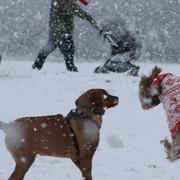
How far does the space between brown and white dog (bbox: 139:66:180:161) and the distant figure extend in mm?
7560

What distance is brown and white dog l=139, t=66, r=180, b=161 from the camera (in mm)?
4895

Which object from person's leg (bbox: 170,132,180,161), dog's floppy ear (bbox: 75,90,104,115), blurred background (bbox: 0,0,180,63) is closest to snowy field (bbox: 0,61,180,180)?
dog's floppy ear (bbox: 75,90,104,115)

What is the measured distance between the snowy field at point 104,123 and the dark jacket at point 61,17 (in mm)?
904

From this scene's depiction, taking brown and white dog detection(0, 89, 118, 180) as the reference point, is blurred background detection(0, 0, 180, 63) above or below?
below

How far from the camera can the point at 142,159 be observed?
6.83 meters

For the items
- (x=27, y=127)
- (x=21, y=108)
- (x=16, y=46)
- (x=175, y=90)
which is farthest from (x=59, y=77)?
(x=16, y=46)

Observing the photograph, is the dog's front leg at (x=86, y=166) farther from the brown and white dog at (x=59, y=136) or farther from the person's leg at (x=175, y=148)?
the person's leg at (x=175, y=148)

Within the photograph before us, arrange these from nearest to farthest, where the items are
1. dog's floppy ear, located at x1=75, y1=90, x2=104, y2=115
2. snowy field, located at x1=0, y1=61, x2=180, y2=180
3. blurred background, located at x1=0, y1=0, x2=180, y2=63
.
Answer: dog's floppy ear, located at x1=75, y1=90, x2=104, y2=115, snowy field, located at x1=0, y1=61, x2=180, y2=180, blurred background, located at x1=0, y1=0, x2=180, y2=63

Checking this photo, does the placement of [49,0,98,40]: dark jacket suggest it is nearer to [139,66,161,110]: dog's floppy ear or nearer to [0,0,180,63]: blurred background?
[139,66,161,110]: dog's floppy ear

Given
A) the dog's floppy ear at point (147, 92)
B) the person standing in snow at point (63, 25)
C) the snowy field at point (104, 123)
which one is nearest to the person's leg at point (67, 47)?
the person standing in snow at point (63, 25)

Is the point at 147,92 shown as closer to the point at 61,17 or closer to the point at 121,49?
the point at 61,17

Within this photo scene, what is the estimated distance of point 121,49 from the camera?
13055 millimetres

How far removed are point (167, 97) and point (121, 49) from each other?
8103 millimetres

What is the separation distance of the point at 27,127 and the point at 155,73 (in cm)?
136
